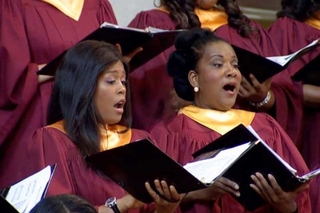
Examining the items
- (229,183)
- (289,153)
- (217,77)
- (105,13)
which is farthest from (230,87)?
(105,13)

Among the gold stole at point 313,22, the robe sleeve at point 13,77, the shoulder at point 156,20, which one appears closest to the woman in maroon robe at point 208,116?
the shoulder at point 156,20

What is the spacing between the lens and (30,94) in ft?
11.5

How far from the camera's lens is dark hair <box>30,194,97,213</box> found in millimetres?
2389

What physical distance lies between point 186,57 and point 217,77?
176mm

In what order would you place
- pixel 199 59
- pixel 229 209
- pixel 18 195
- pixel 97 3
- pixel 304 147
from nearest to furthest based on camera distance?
pixel 18 195 → pixel 229 209 → pixel 199 59 → pixel 97 3 → pixel 304 147

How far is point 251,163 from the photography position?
3068mm

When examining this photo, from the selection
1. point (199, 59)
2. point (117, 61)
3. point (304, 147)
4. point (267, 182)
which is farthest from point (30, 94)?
point (304, 147)

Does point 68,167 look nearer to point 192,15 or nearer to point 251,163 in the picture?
point 251,163

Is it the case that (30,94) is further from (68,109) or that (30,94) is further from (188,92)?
(188,92)

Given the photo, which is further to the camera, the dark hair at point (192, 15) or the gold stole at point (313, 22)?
the gold stole at point (313, 22)

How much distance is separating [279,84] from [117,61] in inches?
39.6

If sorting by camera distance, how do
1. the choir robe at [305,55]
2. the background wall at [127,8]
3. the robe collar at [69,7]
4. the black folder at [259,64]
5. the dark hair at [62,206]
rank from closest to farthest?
the dark hair at [62,206]
the black folder at [259,64]
the robe collar at [69,7]
the choir robe at [305,55]
the background wall at [127,8]

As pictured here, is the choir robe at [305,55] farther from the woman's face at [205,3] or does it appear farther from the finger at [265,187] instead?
the finger at [265,187]

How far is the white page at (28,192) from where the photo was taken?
2623 mm
